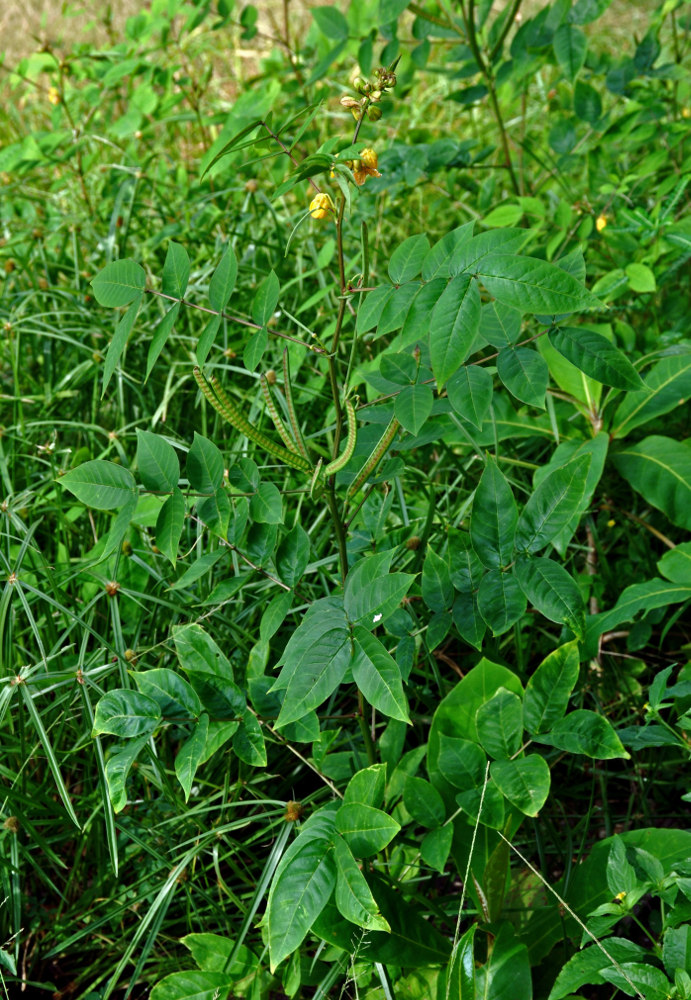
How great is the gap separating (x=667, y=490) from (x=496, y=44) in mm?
1245

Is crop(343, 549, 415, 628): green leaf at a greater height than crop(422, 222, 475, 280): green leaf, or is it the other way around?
crop(422, 222, 475, 280): green leaf

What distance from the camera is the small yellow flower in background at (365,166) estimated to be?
905mm

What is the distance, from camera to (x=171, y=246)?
3.64 feet

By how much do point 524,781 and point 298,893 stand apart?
0.26 m

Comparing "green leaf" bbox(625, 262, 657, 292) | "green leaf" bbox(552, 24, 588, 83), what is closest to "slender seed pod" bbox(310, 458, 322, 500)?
"green leaf" bbox(625, 262, 657, 292)

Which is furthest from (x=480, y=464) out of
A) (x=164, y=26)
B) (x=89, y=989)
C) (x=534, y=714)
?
(x=164, y=26)

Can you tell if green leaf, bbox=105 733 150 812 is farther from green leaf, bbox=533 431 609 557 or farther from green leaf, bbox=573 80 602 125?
green leaf, bbox=573 80 602 125

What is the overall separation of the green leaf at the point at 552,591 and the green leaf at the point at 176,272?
534 millimetres

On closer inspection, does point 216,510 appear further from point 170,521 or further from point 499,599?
point 499,599

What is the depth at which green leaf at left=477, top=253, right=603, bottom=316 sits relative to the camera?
840mm

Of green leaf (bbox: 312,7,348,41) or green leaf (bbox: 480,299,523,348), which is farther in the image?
green leaf (bbox: 312,7,348,41)

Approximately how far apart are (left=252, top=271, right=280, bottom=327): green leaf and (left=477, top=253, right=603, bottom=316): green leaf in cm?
30

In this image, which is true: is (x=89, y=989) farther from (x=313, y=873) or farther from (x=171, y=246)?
(x=171, y=246)

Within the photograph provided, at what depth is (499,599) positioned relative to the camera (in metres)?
1.05
